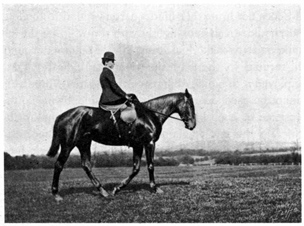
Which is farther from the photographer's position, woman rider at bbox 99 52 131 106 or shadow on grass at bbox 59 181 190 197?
shadow on grass at bbox 59 181 190 197

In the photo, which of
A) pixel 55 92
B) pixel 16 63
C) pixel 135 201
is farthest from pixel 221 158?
pixel 16 63

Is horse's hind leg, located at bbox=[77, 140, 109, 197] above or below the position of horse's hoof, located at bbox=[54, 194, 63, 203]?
above

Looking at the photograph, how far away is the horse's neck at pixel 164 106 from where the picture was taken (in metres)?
8.78

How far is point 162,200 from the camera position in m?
7.96

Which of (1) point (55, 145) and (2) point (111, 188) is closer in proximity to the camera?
→ (1) point (55, 145)

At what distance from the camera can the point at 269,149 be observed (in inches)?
410

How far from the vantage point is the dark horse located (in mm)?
8312

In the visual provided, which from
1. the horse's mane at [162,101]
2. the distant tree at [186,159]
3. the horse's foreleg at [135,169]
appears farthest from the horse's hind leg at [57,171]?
the distant tree at [186,159]

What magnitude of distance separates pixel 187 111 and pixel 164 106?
0.58 meters

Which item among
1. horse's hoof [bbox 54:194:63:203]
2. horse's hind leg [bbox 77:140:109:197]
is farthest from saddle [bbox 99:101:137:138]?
A: horse's hoof [bbox 54:194:63:203]

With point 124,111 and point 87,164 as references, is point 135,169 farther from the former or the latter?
point 124,111

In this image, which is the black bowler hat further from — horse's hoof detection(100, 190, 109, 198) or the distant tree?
the distant tree

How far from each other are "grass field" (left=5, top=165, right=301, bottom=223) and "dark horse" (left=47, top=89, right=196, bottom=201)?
0.38 meters

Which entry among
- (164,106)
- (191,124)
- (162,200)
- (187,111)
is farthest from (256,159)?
(162,200)
